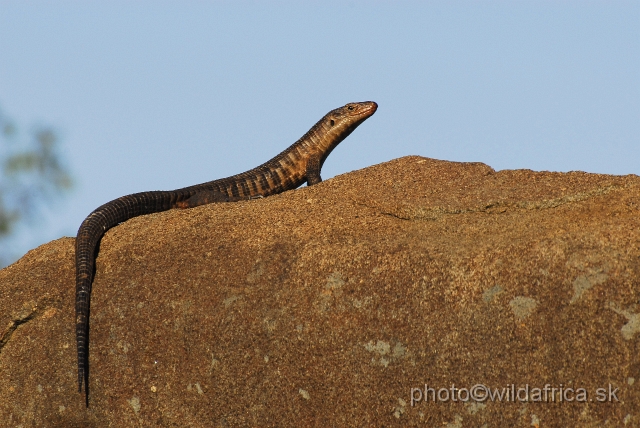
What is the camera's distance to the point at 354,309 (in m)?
6.95

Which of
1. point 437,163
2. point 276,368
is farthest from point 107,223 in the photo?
point 437,163

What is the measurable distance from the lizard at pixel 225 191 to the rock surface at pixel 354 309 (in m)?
0.15

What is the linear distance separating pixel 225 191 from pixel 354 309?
4835 mm

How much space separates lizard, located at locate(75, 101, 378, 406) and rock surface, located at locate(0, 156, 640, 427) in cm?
15

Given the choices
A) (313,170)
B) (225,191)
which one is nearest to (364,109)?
(313,170)

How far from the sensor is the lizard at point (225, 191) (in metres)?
8.04

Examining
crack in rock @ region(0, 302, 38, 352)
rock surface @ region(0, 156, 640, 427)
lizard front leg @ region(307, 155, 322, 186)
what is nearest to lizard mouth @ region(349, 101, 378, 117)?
lizard front leg @ region(307, 155, 322, 186)

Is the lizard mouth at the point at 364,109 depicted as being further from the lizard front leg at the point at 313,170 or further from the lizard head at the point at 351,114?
the lizard front leg at the point at 313,170

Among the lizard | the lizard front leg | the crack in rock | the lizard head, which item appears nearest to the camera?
the lizard

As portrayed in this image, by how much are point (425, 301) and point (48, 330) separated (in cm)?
370

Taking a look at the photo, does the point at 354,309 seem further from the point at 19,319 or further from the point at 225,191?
the point at 225,191

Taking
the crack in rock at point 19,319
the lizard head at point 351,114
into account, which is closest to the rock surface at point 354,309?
the crack in rock at point 19,319

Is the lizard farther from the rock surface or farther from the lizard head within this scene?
the rock surface

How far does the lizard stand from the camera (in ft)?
26.4
